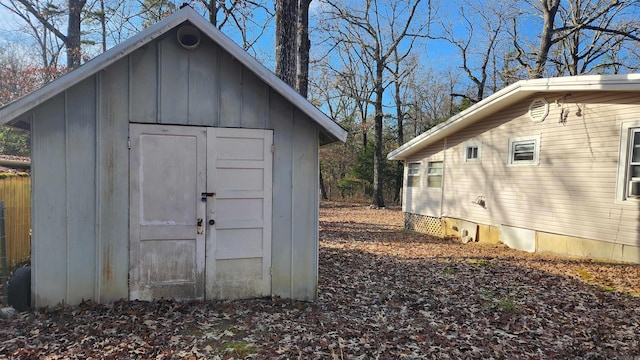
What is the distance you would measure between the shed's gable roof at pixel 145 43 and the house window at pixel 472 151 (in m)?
7.94

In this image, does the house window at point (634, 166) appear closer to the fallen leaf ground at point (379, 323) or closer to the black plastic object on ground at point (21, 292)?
the fallen leaf ground at point (379, 323)

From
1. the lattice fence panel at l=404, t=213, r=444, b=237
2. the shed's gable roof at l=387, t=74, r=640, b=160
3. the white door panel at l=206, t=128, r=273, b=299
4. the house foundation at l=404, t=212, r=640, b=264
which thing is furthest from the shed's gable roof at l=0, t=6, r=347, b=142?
the lattice fence panel at l=404, t=213, r=444, b=237

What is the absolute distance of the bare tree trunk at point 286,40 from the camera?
8.12m

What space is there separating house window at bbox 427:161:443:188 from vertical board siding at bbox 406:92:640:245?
103 cm

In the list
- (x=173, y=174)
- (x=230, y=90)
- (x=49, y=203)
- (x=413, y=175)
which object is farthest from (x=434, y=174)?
(x=49, y=203)

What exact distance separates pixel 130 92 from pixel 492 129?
985 cm

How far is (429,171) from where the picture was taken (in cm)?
1338

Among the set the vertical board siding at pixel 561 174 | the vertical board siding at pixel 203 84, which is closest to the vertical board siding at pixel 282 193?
the vertical board siding at pixel 203 84

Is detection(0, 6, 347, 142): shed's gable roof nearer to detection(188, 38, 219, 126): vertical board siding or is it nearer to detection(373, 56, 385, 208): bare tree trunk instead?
detection(188, 38, 219, 126): vertical board siding

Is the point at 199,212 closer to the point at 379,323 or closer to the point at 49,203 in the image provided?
the point at 49,203

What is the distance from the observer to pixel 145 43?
4.27m

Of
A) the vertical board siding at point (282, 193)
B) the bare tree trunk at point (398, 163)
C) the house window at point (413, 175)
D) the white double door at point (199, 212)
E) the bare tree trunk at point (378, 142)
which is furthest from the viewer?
the bare tree trunk at point (398, 163)

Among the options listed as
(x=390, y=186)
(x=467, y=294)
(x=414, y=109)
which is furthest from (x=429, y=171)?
(x=414, y=109)

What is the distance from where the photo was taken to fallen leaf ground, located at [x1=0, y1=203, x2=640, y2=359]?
370 cm
